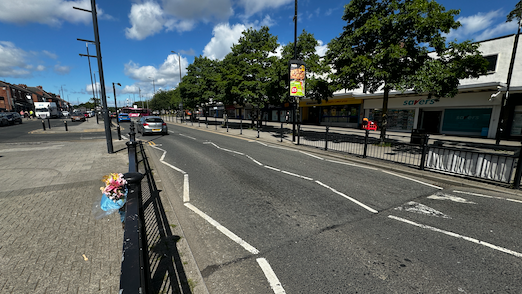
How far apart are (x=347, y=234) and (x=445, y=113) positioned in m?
23.0

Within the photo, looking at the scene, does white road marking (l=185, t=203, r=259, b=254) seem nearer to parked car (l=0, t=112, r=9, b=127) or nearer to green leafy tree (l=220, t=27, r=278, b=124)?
green leafy tree (l=220, t=27, r=278, b=124)

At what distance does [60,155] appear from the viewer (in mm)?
9742

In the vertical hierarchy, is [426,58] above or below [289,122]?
above

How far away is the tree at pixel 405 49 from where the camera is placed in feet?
33.8

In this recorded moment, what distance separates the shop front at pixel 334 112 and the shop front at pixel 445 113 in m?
2.25

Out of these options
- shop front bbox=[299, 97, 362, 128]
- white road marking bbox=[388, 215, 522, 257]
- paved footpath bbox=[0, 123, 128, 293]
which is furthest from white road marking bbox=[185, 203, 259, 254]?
shop front bbox=[299, 97, 362, 128]

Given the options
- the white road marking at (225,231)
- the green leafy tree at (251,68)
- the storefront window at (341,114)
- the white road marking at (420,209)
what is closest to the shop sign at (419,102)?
the storefront window at (341,114)

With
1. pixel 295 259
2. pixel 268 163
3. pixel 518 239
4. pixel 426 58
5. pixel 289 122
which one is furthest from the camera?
pixel 289 122

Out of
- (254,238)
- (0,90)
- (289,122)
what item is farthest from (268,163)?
(0,90)

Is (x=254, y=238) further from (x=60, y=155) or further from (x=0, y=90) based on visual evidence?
(x=0, y=90)

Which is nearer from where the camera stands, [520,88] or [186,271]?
[186,271]

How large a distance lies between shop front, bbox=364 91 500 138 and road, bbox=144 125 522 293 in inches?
536

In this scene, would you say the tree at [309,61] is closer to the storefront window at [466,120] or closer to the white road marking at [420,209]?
the storefront window at [466,120]

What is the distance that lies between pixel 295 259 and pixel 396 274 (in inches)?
53.3
